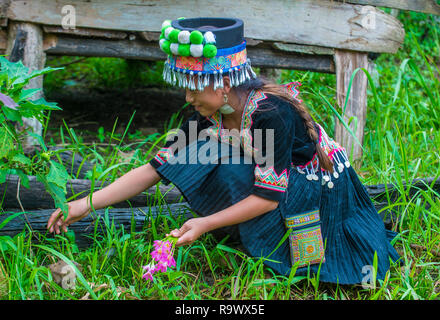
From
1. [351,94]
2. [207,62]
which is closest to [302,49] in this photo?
[351,94]

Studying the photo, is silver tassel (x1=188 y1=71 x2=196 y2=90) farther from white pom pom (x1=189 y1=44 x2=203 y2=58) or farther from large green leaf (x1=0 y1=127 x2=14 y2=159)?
large green leaf (x1=0 y1=127 x2=14 y2=159)

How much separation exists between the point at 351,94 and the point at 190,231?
183 cm

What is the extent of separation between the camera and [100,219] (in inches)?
89.9

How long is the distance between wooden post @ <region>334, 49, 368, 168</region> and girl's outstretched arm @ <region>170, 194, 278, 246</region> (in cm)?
146

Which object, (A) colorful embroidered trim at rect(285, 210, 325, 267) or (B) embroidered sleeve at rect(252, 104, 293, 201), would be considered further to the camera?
(A) colorful embroidered trim at rect(285, 210, 325, 267)

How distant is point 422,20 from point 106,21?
3.60m

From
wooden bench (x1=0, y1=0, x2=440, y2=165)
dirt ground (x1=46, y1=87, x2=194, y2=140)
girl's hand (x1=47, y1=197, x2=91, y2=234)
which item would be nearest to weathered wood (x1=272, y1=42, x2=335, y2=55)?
wooden bench (x1=0, y1=0, x2=440, y2=165)

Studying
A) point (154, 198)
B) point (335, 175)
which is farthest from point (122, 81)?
point (335, 175)

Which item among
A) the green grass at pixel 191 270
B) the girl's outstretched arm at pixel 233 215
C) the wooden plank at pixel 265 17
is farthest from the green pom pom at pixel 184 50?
the wooden plank at pixel 265 17

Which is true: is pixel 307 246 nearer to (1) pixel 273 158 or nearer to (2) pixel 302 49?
(1) pixel 273 158

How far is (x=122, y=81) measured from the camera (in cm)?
453

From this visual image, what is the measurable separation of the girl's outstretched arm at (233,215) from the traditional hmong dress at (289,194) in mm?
42

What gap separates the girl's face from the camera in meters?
1.94

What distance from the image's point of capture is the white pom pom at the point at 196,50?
179 centimetres
